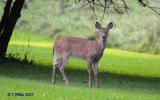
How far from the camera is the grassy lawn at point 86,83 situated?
1012cm

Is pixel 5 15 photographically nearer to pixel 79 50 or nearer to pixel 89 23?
pixel 79 50

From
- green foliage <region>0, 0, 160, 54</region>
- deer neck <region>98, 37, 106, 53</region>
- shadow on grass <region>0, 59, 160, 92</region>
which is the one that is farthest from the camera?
green foliage <region>0, 0, 160, 54</region>

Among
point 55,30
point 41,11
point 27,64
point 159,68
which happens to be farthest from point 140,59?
point 41,11

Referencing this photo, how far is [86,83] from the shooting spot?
14281 mm

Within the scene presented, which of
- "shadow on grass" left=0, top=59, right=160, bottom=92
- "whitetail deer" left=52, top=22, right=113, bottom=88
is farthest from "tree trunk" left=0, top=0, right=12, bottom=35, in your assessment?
"whitetail deer" left=52, top=22, right=113, bottom=88

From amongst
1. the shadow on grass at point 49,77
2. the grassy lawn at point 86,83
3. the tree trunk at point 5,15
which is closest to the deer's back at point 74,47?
the grassy lawn at point 86,83

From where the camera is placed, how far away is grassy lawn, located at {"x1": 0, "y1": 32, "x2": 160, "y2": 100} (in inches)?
399

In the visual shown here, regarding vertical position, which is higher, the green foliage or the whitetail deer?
the whitetail deer

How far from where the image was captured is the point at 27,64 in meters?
18.9

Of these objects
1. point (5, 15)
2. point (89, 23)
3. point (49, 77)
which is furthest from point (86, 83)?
point (89, 23)

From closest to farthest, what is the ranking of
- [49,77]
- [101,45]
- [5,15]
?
[101,45], [49,77], [5,15]

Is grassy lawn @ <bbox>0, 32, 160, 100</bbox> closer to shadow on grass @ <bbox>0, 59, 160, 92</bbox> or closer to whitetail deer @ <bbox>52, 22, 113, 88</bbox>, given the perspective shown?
shadow on grass @ <bbox>0, 59, 160, 92</bbox>

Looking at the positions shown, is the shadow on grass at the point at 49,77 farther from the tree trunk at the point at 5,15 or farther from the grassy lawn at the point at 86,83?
the tree trunk at the point at 5,15

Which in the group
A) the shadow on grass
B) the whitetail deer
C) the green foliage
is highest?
the whitetail deer
